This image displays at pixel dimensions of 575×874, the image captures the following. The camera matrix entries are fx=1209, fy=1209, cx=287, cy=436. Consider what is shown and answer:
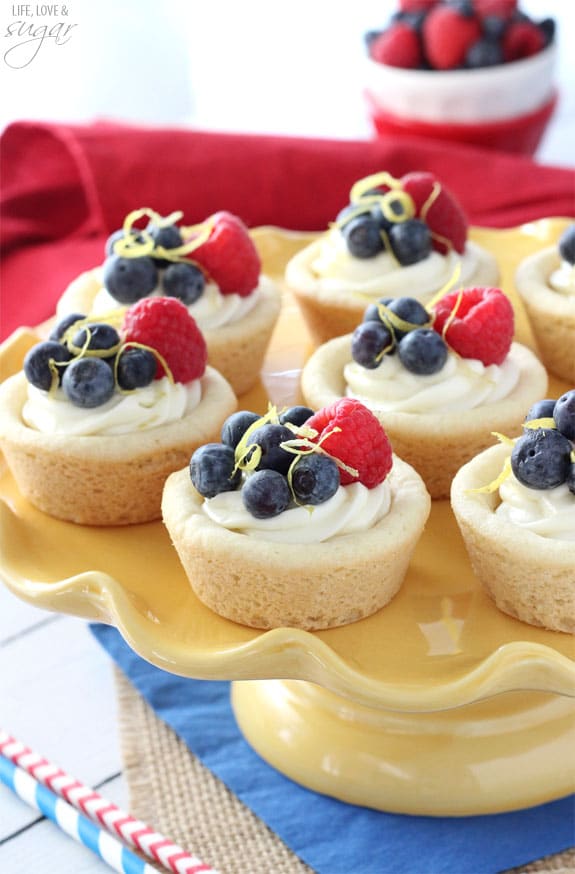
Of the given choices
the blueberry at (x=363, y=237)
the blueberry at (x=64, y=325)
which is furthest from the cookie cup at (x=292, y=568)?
the blueberry at (x=363, y=237)

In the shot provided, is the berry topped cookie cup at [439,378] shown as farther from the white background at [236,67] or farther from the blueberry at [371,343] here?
the white background at [236,67]

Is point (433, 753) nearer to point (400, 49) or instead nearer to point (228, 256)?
point (228, 256)

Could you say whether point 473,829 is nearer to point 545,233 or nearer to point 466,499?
point 466,499

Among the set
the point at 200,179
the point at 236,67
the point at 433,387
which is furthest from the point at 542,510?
the point at 236,67

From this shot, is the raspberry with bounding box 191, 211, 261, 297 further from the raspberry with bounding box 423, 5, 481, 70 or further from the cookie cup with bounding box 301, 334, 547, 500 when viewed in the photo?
the raspberry with bounding box 423, 5, 481, 70

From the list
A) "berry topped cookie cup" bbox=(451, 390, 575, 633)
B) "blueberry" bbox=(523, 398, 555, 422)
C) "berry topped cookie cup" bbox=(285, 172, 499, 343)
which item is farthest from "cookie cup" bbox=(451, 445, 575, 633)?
"berry topped cookie cup" bbox=(285, 172, 499, 343)

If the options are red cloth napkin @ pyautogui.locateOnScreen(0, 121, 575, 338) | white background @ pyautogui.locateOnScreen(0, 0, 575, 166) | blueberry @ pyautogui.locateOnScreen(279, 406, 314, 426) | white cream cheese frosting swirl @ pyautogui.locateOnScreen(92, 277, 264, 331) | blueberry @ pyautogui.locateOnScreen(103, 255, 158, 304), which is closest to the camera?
blueberry @ pyautogui.locateOnScreen(279, 406, 314, 426)
